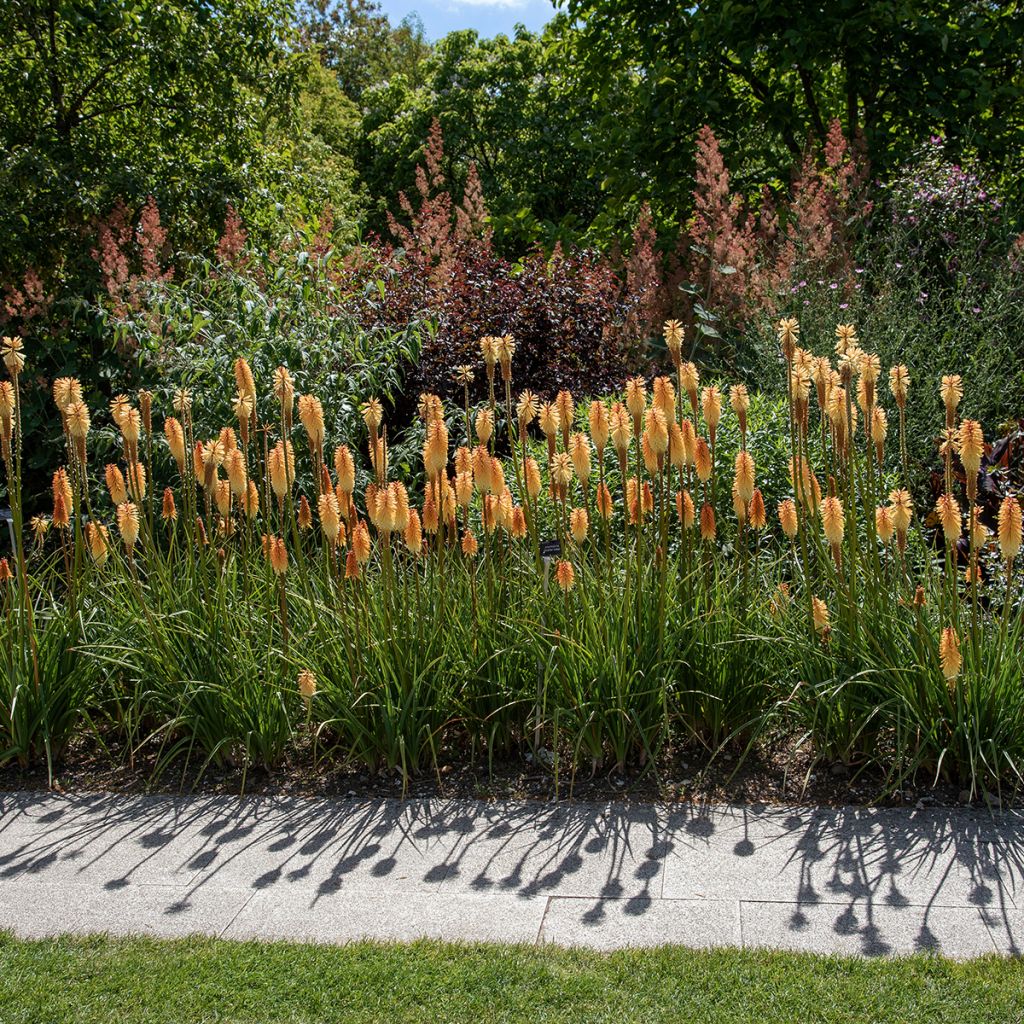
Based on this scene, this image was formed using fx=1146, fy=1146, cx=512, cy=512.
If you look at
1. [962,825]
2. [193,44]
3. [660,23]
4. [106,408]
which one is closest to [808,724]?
[962,825]

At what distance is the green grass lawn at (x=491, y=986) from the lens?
9.49ft

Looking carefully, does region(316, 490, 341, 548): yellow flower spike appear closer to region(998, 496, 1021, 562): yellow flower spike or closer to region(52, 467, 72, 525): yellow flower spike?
region(52, 467, 72, 525): yellow flower spike

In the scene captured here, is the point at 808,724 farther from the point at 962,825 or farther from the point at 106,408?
the point at 106,408

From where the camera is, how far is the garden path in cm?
329

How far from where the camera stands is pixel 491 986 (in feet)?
9.91

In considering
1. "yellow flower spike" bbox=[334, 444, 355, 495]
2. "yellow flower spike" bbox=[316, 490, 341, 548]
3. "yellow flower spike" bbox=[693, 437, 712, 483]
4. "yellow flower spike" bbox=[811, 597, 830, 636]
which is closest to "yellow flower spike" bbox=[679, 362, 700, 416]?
"yellow flower spike" bbox=[693, 437, 712, 483]

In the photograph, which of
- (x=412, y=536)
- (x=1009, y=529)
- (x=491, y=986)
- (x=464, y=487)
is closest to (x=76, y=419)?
(x=412, y=536)

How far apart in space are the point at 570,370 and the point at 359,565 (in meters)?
5.07

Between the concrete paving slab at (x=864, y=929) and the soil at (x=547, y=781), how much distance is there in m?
0.71

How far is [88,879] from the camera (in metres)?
3.72

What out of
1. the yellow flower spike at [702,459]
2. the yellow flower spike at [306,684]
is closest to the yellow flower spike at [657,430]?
the yellow flower spike at [702,459]

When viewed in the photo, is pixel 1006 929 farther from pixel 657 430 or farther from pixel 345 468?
pixel 345 468

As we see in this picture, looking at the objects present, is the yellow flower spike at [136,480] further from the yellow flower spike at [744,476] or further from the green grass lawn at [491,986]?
the yellow flower spike at [744,476]

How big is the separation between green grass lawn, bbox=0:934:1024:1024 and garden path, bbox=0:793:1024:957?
11 centimetres
